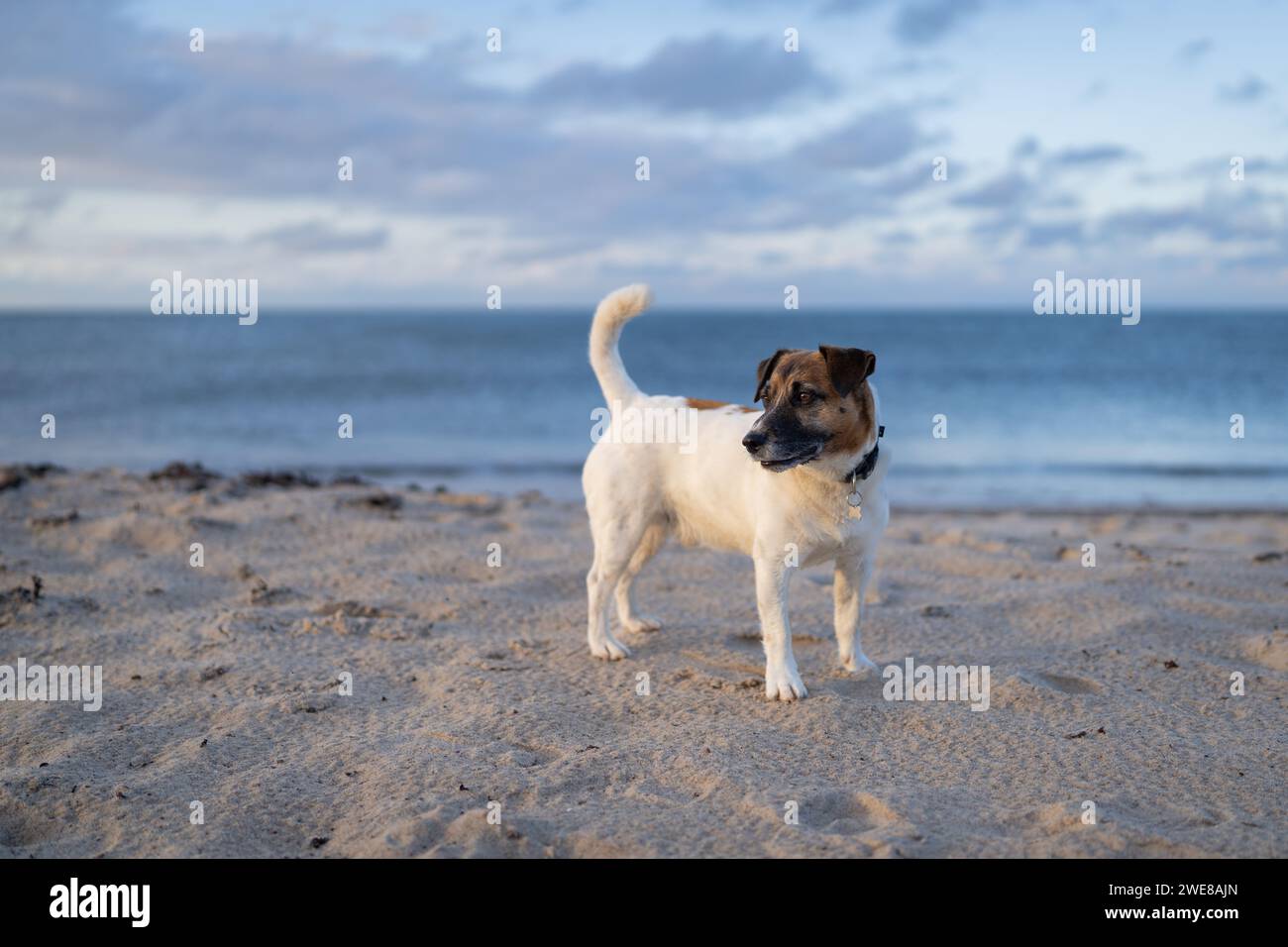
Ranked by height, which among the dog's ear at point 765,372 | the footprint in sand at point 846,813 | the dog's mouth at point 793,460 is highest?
the dog's ear at point 765,372

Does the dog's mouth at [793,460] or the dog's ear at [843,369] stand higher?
the dog's ear at [843,369]

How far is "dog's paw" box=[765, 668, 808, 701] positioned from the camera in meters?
4.86

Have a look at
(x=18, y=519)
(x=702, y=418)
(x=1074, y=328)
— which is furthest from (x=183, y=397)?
(x=1074, y=328)

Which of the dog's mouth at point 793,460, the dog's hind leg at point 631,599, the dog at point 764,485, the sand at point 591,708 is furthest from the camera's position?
the dog's hind leg at point 631,599

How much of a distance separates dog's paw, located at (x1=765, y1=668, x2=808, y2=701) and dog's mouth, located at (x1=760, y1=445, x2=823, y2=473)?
1.05 meters

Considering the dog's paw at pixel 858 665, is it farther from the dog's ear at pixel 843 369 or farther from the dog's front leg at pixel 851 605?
the dog's ear at pixel 843 369

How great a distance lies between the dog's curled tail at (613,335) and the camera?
5551 millimetres

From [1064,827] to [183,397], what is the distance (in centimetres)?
2758

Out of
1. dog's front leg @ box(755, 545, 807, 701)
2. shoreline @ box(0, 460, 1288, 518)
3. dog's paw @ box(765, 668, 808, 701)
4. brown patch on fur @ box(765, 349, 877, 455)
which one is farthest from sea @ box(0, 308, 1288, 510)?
dog's paw @ box(765, 668, 808, 701)

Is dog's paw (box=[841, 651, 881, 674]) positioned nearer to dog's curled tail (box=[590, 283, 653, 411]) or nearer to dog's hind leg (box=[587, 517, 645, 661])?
dog's hind leg (box=[587, 517, 645, 661])

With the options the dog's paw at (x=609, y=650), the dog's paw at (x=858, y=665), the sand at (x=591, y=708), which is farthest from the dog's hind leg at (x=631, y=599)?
the dog's paw at (x=858, y=665)

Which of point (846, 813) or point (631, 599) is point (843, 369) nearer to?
point (846, 813)

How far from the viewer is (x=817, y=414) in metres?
4.56

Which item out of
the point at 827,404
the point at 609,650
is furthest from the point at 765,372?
the point at 609,650
